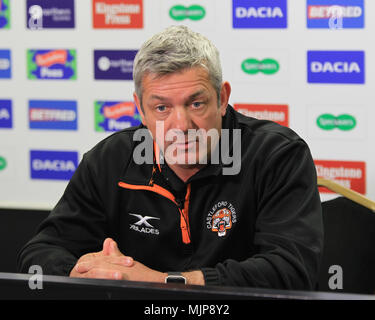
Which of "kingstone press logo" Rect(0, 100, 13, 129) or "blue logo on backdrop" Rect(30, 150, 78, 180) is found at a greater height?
"kingstone press logo" Rect(0, 100, 13, 129)

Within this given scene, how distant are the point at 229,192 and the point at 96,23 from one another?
1.54m

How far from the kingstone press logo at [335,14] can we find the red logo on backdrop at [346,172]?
546 millimetres

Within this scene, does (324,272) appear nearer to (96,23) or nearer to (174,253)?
(174,253)

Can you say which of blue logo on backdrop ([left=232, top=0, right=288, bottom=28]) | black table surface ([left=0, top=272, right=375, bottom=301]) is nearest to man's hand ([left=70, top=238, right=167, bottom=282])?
A: black table surface ([left=0, top=272, right=375, bottom=301])

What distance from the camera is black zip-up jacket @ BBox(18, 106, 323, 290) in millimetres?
1424

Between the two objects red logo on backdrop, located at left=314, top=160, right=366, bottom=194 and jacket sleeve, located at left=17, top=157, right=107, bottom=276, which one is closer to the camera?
jacket sleeve, located at left=17, top=157, right=107, bottom=276

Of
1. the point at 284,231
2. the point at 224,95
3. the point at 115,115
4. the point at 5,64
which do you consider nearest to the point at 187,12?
the point at 115,115

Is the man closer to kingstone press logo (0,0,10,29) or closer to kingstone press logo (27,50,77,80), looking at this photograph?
kingstone press logo (27,50,77,80)

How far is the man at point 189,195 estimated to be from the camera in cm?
140

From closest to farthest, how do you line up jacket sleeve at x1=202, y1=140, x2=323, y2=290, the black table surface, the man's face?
the black table surface, jacket sleeve at x1=202, y1=140, x2=323, y2=290, the man's face

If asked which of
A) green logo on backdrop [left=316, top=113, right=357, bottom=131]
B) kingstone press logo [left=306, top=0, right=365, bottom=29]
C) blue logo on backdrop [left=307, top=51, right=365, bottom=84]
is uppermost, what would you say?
kingstone press logo [left=306, top=0, right=365, bottom=29]

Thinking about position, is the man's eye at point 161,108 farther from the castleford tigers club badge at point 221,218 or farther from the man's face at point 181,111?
the castleford tigers club badge at point 221,218
